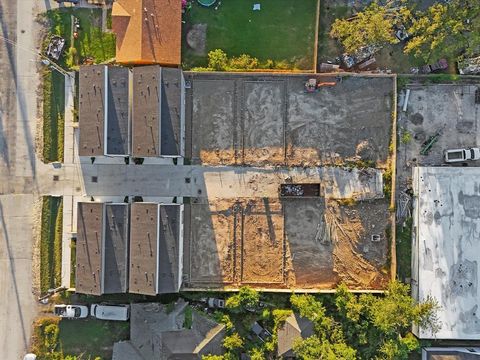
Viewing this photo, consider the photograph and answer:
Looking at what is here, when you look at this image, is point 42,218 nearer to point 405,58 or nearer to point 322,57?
point 322,57

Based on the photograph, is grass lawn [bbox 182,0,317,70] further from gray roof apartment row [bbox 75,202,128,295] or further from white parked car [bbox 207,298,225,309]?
white parked car [bbox 207,298,225,309]

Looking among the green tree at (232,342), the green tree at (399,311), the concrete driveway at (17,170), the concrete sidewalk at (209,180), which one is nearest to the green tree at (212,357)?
the green tree at (232,342)

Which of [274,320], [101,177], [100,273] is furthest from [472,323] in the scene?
[101,177]

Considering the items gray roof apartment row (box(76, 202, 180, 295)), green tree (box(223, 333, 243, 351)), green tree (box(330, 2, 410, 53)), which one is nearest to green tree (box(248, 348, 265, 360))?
green tree (box(223, 333, 243, 351))

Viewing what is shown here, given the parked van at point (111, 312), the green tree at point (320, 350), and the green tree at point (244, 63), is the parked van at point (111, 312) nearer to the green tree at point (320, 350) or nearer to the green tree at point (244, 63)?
the green tree at point (320, 350)

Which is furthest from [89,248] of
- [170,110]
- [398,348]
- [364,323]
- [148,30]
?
[398,348]
